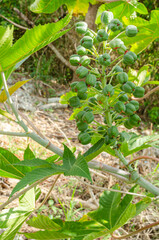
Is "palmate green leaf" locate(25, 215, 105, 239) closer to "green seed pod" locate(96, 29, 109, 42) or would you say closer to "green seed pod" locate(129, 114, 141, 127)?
"green seed pod" locate(129, 114, 141, 127)

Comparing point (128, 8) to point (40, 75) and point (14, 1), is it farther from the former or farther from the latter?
point (14, 1)

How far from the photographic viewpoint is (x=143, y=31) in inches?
38.8

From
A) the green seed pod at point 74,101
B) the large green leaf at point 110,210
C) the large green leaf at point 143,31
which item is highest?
the large green leaf at point 143,31

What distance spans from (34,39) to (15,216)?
1.78 feet

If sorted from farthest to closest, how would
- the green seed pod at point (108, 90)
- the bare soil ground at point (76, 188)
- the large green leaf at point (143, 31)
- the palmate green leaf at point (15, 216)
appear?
the bare soil ground at point (76, 188) < the large green leaf at point (143, 31) < the palmate green leaf at point (15, 216) < the green seed pod at point (108, 90)

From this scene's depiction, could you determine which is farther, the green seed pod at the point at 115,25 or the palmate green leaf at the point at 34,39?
the green seed pod at the point at 115,25

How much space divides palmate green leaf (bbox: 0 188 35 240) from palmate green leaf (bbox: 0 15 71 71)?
0.47 m

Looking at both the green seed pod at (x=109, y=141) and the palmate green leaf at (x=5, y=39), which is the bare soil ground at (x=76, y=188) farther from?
the palmate green leaf at (x=5, y=39)

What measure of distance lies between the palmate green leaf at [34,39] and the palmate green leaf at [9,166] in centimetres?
27

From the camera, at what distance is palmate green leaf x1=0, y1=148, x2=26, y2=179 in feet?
2.20

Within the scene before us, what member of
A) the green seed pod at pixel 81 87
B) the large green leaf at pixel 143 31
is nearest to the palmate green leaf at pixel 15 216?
the green seed pod at pixel 81 87

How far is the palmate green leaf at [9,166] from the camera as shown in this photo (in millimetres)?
671

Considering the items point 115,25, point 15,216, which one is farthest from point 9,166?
point 115,25

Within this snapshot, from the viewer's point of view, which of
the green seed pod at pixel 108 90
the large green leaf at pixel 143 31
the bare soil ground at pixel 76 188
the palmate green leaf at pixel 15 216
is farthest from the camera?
the bare soil ground at pixel 76 188
